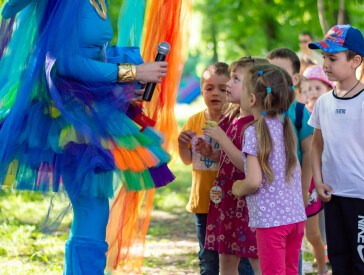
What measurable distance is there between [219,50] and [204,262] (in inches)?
1157

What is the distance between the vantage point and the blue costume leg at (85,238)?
10.7 feet

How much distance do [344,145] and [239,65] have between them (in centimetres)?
86

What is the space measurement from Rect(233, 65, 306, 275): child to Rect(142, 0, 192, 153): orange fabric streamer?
0.58 m

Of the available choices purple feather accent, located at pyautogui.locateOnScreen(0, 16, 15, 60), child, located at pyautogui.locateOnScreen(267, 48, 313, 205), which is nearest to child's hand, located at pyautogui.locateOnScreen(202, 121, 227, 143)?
child, located at pyautogui.locateOnScreen(267, 48, 313, 205)

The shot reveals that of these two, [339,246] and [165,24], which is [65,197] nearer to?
[165,24]

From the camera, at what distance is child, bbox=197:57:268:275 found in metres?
3.64

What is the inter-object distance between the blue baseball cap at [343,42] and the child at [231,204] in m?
0.41

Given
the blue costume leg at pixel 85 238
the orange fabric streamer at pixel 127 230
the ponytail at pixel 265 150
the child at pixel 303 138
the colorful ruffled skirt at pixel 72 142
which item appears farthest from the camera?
the child at pixel 303 138

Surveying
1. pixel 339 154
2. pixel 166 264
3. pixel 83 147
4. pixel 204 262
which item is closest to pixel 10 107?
pixel 83 147

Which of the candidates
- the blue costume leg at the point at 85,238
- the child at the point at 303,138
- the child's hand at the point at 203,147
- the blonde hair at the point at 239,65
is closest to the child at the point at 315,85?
the child at the point at 303,138

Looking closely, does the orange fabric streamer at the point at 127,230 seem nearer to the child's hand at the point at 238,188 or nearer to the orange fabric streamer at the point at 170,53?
the orange fabric streamer at the point at 170,53

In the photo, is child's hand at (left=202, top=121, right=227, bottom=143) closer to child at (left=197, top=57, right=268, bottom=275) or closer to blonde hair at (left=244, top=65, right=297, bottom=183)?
child at (left=197, top=57, right=268, bottom=275)

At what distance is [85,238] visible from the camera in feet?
10.7

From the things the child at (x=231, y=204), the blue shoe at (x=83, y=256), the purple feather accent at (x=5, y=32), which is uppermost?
the purple feather accent at (x=5, y=32)
